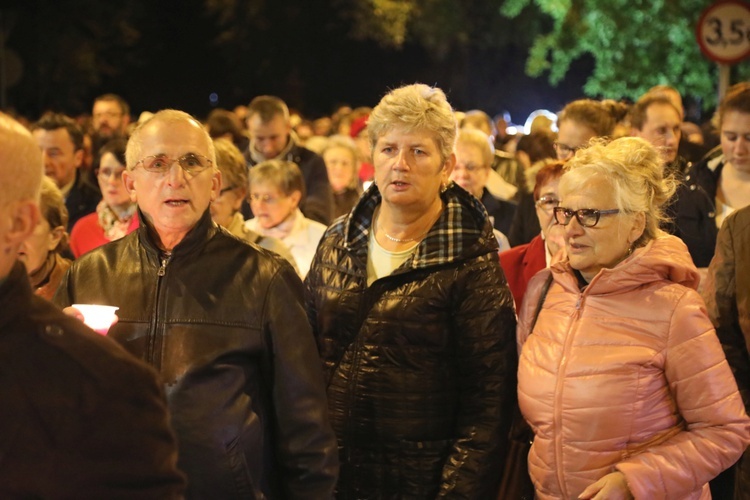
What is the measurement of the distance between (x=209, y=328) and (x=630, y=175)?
1.63 metres

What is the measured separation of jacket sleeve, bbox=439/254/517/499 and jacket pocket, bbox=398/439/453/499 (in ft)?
0.17

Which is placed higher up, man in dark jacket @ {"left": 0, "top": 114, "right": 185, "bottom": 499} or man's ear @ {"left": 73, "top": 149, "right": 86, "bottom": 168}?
man's ear @ {"left": 73, "top": 149, "right": 86, "bottom": 168}

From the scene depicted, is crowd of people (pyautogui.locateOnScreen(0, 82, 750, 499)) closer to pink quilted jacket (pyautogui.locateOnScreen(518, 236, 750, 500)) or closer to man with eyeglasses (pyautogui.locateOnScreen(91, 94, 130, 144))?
pink quilted jacket (pyautogui.locateOnScreen(518, 236, 750, 500))

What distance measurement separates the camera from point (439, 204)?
14.2 ft

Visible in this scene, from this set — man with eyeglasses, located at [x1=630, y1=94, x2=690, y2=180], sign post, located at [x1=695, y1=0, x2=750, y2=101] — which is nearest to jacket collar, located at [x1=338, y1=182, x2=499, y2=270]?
man with eyeglasses, located at [x1=630, y1=94, x2=690, y2=180]

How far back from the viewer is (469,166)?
290 inches

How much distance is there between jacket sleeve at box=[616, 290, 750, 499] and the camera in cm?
365

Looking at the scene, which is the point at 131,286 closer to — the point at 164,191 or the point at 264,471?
the point at 164,191

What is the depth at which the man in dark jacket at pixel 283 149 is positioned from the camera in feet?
29.0

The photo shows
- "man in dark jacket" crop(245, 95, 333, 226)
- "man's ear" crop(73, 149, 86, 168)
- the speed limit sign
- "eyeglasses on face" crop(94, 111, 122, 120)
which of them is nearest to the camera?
"man's ear" crop(73, 149, 86, 168)

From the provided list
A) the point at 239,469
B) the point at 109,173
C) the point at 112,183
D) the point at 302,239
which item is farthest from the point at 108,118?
the point at 239,469

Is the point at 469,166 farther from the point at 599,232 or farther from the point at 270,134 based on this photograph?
the point at 599,232

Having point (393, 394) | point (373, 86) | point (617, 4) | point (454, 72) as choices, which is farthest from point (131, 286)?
point (373, 86)

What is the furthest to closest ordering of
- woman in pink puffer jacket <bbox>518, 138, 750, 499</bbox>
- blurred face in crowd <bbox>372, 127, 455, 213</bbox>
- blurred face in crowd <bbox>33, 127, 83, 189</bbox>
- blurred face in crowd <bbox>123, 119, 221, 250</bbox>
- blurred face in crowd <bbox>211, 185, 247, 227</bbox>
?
blurred face in crowd <bbox>33, 127, 83, 189</bbox>
blurred face in crowd <bbox>211, 185, 247, 227</bbox>
blurred face in crowd <bbox>372, 127, 455, 213</bbox>
woman in pink puffer jacket <bbox>518, 138, 750, 499</bbox>
blurred face in crowd <bbox>123, 119, 221, 250</bbox>
